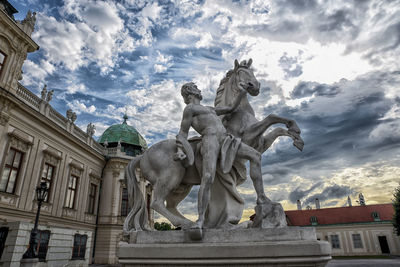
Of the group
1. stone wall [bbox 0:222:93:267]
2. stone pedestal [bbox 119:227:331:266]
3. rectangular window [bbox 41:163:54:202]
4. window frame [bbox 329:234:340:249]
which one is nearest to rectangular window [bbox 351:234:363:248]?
window frame [bbox 329:234:340:249]

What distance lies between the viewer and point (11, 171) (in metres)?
15.7

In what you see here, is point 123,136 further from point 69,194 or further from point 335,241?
point 335,241

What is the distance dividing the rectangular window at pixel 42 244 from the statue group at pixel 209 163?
571 inches

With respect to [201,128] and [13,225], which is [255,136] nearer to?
[201,128]

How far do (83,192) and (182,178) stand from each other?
22.4m

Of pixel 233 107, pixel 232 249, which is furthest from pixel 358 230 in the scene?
pixel 232 249

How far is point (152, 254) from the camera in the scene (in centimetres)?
297

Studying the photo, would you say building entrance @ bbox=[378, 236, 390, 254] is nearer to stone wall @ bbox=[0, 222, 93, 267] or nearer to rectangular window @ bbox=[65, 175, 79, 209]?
stone wall @ bbox=[0, 222, 93, 267]

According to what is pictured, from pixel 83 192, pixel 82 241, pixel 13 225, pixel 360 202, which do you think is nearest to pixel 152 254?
pixel 13 225

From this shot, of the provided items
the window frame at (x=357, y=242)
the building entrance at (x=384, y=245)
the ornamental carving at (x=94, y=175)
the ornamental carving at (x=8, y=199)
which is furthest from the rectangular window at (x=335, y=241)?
the ornamental carving at (x=8, y=199)

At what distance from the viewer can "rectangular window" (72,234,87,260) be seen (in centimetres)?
1869

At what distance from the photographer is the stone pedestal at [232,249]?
2.66 m

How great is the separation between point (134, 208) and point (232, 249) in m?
1.58

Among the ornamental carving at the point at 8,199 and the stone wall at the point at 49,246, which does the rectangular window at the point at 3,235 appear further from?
the ornamental carving at the point at 8,199
